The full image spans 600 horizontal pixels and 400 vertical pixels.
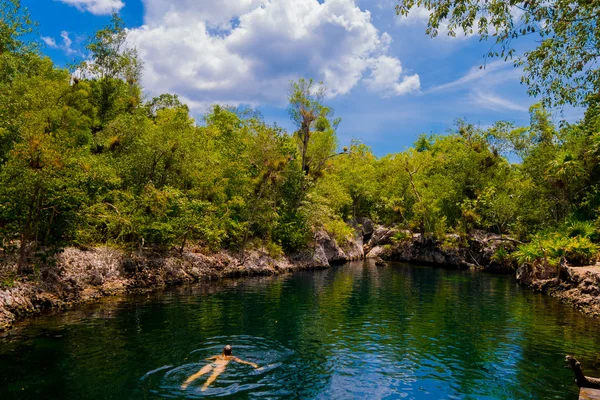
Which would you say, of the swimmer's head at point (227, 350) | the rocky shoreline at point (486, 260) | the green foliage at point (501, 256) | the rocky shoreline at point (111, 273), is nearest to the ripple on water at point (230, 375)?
the swimmer's head at point (227, 350)

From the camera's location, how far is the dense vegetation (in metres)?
22.9

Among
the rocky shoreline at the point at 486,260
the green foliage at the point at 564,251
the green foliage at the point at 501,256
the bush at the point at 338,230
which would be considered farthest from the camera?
the bush at the point at 338,230

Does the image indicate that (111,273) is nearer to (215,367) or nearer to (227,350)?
(227,350)

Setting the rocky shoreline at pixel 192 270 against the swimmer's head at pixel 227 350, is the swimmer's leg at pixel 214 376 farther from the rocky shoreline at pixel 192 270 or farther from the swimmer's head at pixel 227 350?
the rocky shoreline at pixel 192 270

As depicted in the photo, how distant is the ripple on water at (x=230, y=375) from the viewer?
1189cm

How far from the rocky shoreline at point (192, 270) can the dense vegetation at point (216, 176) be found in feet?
4.75

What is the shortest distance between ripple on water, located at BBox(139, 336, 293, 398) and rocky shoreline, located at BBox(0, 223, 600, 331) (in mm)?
9625

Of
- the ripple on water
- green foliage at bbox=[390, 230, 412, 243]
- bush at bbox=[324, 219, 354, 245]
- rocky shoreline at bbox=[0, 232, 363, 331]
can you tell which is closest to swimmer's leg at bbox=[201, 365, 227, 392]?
the ripple on water

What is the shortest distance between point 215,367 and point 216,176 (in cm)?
2726

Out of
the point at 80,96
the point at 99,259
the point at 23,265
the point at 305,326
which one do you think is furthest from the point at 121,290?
the point at 80,96

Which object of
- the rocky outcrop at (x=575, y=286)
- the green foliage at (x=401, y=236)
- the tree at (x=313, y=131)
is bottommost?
the rocky outcrop at (x=575, y=286)

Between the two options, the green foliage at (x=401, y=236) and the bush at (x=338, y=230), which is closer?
the bush at (x=338, y=230)

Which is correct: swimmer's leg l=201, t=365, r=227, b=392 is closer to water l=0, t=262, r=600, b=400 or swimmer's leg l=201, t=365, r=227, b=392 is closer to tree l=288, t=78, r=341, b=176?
water l=0, t=262, r=600, b=400

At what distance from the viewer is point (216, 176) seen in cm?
3906
